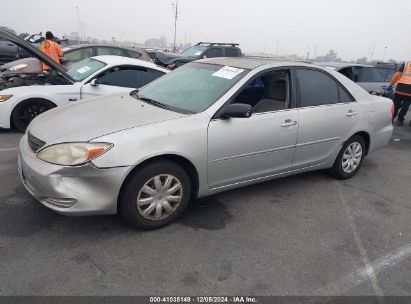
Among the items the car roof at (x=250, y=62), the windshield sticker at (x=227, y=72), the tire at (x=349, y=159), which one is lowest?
the tire at (x=349, y=159)

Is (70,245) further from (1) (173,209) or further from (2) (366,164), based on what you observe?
(2) (366,164)

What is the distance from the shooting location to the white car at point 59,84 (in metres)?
5.64

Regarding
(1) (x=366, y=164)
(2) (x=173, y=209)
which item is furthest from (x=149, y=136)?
(1) (x=366, y=164)

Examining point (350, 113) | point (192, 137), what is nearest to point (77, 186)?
point (192, 137)

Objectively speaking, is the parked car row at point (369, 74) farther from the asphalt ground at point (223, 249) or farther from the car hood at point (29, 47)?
the car hood at point (29, 47)

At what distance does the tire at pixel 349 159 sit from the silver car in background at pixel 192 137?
15 millimetres

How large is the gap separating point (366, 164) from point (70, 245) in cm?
448

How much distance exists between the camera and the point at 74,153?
2791mm

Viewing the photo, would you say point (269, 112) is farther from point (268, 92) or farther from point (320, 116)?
point (320, 116)

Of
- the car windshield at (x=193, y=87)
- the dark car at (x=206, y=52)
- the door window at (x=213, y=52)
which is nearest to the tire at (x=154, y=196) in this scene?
the car windshield at (x=193, y=87)

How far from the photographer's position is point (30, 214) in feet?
10.8

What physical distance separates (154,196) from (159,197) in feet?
0.16

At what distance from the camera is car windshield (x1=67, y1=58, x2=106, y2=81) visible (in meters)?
6.19

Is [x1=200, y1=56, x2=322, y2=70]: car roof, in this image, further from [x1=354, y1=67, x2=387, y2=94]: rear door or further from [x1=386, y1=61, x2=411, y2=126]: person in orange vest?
[x1=354, y1=67, x2=387, y2=94]: rear door
